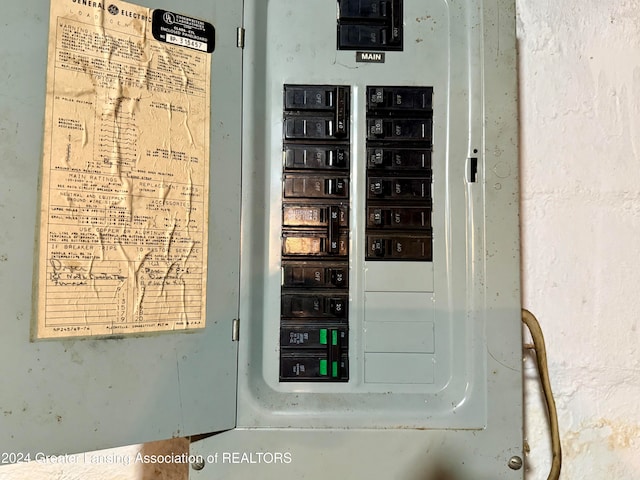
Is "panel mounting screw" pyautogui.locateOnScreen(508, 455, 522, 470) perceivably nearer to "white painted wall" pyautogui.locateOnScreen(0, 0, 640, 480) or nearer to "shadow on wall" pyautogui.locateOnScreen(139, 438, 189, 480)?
"white painted wall" pyautogui.locateOnScreen(0, 0, 640, 480)

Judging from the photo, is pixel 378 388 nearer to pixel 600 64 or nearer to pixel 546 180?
A: pixel 546 180

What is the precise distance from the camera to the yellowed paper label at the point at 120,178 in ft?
1.73

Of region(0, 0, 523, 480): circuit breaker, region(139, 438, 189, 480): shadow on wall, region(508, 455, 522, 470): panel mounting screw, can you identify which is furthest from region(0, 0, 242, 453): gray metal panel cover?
region(508, 455, 522, 470): panel mounting screw

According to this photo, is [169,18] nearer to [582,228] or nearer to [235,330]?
[235,330]

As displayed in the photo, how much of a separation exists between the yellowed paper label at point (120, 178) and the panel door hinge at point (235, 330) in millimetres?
42

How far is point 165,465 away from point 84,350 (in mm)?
412

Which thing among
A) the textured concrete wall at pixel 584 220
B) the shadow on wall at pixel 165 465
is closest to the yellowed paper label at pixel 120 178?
the shadow on wall at pixel 165 465

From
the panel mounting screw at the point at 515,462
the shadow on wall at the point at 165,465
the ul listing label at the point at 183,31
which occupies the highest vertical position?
the ul listing label at the point at 183,31

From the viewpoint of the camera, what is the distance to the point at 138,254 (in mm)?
564

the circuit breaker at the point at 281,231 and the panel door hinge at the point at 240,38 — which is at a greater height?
the panel door hinge at the point at 240,38

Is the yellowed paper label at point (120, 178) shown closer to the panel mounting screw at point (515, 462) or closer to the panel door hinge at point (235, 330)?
the panel door hinge at point (235, 330)

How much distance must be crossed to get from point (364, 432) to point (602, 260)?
558mm

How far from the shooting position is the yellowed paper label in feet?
1.73

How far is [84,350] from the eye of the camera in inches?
21.1
